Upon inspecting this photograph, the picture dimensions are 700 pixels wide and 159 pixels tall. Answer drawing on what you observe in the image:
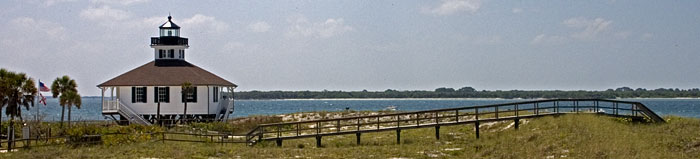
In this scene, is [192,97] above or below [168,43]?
below

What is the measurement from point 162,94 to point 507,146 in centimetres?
2803

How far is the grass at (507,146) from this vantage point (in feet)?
80.3

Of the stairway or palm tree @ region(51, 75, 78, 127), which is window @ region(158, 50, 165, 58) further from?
palm tree @ region(51, 75, 78, 127)

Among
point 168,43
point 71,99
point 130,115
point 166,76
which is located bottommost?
point 130,115

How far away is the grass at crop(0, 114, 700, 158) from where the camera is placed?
2447 cm

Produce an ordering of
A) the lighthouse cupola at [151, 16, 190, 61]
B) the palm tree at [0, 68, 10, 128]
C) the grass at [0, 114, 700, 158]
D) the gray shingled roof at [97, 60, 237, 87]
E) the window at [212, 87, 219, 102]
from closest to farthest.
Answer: the grass at [0, 114, 700, 158] → the palm tree at [0, 68, 10, 128] → the gray shingled roof at [97, 60, 237, 87] → the window at [212, 87, 219, 102] → the lighthouse cupola at [151, 16, 190, 61]

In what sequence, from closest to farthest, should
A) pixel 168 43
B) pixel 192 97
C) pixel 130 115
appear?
1. pixel 130 115
2. pixel 192 97
3. pixel 168 43

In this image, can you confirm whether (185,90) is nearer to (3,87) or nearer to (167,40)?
(167,40)

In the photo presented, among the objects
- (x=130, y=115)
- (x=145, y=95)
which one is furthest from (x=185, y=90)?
(x=130, y=115)

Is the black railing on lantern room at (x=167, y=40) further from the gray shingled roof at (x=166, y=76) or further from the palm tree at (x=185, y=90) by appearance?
the palm tree at (x=185, y=90)

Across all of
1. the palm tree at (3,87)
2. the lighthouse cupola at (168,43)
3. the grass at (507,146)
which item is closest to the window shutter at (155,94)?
the lighthouse cupola at (168,43)

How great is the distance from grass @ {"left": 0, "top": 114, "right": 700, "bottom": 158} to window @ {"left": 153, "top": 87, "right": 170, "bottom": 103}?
55.1 feet

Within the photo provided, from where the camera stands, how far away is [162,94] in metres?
49.2

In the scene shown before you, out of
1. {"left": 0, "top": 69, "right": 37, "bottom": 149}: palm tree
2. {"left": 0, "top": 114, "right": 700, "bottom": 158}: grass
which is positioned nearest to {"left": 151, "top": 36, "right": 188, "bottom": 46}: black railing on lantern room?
{"left": 0, "top": 69, "right": 37, "bottom": 149}: palm tree
